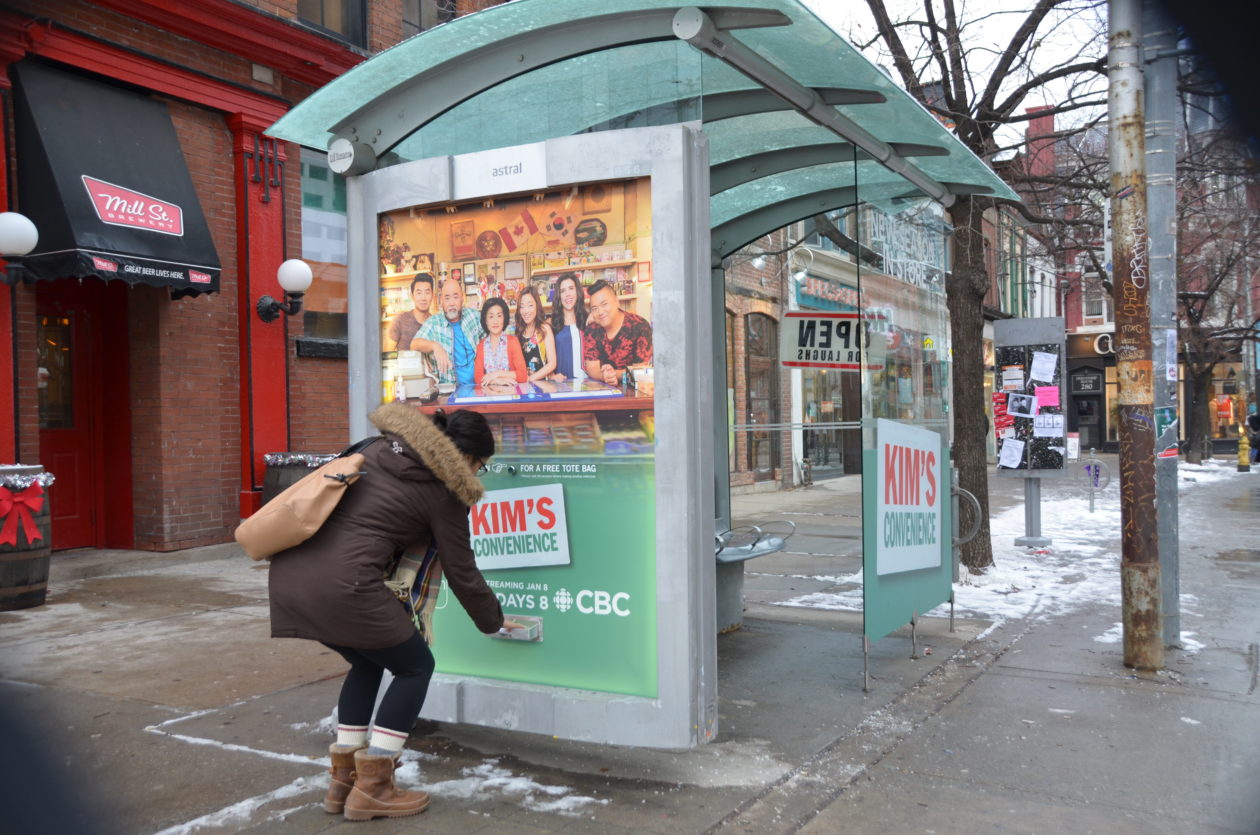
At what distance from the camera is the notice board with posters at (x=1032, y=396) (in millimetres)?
11047

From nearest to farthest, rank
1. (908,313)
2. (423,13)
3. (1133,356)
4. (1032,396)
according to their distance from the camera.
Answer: (1133,356) → (908,313) → (1032,396) → (423,13)

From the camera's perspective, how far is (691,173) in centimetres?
427

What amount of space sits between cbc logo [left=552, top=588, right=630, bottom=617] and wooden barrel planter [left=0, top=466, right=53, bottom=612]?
16.8ft

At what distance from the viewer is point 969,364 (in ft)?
31.0

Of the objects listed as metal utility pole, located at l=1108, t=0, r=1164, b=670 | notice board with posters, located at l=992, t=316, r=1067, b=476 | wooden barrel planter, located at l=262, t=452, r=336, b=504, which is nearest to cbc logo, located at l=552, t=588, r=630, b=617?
metal utility pole, located at l=1108, t=0, r=1164, b=670

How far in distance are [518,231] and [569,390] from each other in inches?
32.0

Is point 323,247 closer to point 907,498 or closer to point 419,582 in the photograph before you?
point 907,498

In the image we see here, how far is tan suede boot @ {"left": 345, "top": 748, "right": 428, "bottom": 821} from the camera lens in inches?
147

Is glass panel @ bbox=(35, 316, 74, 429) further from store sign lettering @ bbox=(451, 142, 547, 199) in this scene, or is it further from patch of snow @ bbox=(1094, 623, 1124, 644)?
patch of snow @ bbox=(1094, 623, 1124, 644)

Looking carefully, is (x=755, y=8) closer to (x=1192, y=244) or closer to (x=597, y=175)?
(x=597, y=175)

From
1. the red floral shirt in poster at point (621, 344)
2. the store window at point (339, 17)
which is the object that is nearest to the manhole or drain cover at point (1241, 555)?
the red floral shirt in poster at point (621, 344)

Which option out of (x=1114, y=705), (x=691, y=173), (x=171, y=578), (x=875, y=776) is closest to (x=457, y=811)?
(x=875, y=776)

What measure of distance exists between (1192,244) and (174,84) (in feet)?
59.7

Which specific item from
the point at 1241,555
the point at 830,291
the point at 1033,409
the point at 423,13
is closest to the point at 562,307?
the point at 830,291
